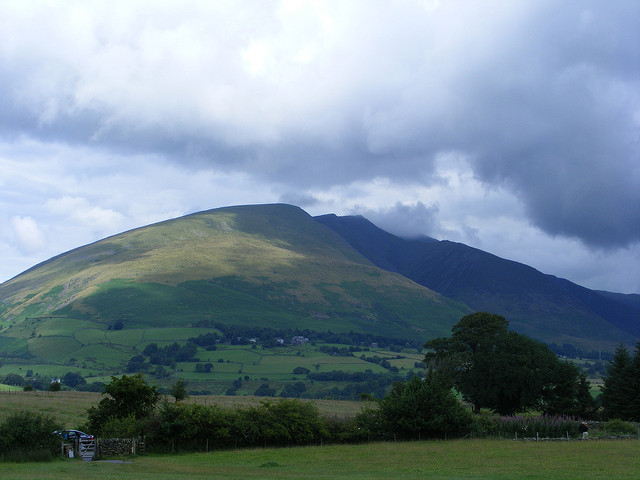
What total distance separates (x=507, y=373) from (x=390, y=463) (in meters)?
43.0

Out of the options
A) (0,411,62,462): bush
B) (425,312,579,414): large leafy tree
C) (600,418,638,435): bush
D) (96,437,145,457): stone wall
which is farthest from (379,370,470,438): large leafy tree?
(0,411,62,462): bush

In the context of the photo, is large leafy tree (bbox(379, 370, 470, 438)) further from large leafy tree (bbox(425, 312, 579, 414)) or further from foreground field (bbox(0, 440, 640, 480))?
large leafy tree (bbox(425, 312, 579, 414))

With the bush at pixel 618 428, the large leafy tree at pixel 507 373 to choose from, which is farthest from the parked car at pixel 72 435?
the large leafy tree at pixel 507 373

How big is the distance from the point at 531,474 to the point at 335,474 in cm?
1020

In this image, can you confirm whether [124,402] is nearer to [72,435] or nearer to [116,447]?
[72,435]

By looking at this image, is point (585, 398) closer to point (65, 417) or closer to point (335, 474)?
point (335, 474)

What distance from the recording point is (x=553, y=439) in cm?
4847

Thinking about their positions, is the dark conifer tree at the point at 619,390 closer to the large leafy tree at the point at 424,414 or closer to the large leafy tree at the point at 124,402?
the large leafy tree at the point at 424,414

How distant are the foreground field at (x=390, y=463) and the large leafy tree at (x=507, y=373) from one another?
29.8 metres

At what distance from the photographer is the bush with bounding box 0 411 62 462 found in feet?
135

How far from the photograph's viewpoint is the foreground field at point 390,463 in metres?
30.6

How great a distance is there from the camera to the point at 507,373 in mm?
75625

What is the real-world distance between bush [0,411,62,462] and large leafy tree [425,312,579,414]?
53987mm

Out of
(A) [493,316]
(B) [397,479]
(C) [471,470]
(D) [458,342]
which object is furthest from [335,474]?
(A) [493,316]
